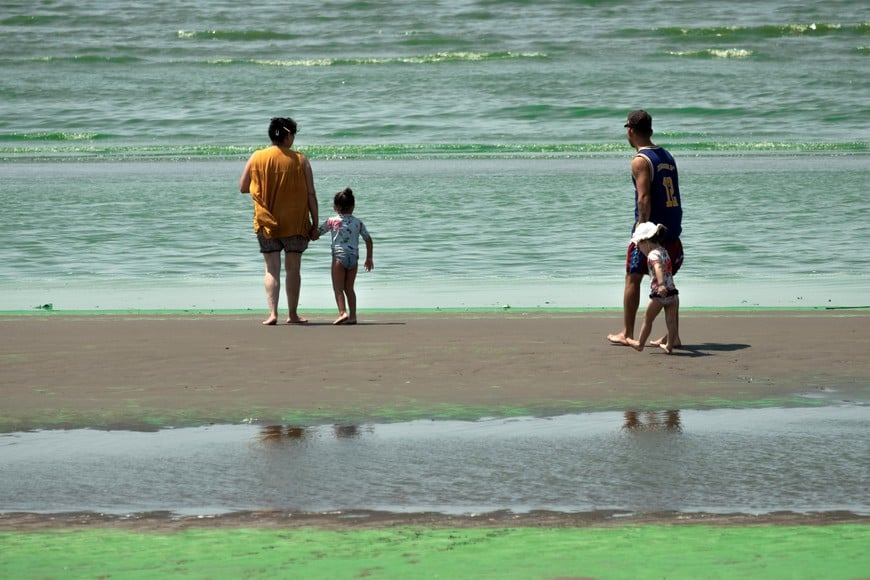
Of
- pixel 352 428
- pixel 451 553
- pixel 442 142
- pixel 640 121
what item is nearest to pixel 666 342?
pixel 640 121

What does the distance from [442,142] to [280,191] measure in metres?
22.2

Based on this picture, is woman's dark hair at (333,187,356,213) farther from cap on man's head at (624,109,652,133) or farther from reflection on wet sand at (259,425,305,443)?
reflection on wet sand at (259,425,305,443)

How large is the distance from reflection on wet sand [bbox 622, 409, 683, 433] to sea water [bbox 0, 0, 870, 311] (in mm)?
4160

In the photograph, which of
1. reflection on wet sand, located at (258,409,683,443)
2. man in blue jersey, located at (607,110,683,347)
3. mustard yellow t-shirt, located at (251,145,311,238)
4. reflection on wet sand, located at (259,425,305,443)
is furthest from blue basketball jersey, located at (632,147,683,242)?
reflection on wet sand, located at (259,425,305,443)

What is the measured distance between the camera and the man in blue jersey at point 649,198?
28.3 feet

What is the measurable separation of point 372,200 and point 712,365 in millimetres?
11832

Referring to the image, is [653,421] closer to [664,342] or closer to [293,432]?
[293,432]

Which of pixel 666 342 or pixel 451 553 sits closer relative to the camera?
pixel 451 553

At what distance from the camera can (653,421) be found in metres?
6.64

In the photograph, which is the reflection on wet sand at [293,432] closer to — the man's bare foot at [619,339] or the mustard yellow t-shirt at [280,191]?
the man's bare foot at [619,339]

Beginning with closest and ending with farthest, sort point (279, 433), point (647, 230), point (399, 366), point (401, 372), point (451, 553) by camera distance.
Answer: point (451, 553) → point (279, 433) → point (401, 372) → point (399, 366) → point (647, 230)

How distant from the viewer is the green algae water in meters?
4.45

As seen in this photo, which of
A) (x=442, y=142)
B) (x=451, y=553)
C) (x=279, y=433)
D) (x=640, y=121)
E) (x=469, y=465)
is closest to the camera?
(x=451, y=553)

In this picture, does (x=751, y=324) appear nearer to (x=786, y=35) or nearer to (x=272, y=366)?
(x=272, y=366)
